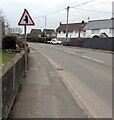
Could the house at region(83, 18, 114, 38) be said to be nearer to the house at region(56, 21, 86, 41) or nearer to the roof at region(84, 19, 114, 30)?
the roof at region(84, 19, 114, 30)

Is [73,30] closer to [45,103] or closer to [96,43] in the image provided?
[96,43]

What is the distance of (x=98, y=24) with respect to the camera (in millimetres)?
97375

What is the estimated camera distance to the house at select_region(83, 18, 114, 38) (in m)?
91.1

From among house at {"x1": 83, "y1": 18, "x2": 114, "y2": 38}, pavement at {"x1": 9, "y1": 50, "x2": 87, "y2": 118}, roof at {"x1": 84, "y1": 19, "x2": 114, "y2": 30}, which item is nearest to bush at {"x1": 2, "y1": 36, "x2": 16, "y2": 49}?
pavement at {"x1": 9, "y1": 50, "x2": 87, "y2": 118}

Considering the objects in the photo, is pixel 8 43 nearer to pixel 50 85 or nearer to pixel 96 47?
pixel 96 47

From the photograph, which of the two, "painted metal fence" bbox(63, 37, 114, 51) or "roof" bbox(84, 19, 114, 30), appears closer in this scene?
"painted metal fence" bbox(63, 37, 114, 51)

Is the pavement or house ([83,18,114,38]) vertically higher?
house ([83,18,114,38])

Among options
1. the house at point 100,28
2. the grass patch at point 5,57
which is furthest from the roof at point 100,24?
Answer: the grass patch at point 5,57

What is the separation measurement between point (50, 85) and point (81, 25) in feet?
353

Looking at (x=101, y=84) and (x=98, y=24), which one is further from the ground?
(x=98, y=24)

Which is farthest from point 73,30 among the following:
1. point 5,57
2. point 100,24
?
point 5,57

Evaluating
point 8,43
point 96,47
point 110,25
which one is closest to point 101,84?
point 8,43

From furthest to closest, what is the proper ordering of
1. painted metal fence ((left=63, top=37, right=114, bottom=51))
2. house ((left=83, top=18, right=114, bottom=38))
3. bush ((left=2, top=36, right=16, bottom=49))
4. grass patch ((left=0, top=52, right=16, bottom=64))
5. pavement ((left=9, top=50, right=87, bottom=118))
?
house ((left=83, top=18, right=114, bottom=38)) < painted metal fence ((left=63, top=37, right=114, bottom=51)) < bush ((left=2, top=36, right=16, bottom=49)) < grass patch ((left=0, top=52, right=16, bottom=64)) < pavement ((left=9, top=50, right=87, bottom=118))

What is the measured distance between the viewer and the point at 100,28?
9481 cm
